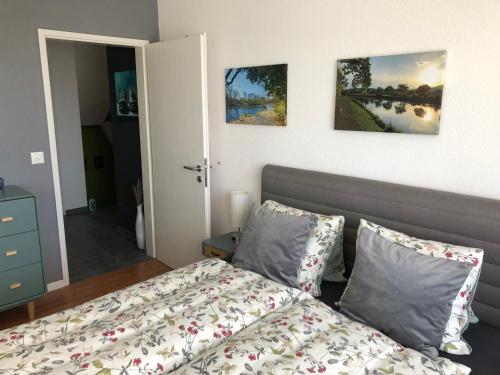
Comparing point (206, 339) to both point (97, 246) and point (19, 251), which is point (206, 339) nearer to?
point (19, 251)

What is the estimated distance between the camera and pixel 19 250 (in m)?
2.66

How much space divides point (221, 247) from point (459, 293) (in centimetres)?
153

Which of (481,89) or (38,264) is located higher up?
(481,89)

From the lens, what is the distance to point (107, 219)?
16.7 feet

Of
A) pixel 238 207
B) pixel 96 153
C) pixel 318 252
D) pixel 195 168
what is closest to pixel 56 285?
pixel 195 168

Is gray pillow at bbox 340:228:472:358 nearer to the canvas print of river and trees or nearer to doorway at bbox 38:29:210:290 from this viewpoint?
the canvas print of river and trees

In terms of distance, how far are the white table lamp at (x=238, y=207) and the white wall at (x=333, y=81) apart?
0.12 m

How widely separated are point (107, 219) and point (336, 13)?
392cm

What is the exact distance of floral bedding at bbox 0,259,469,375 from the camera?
55.1 inches

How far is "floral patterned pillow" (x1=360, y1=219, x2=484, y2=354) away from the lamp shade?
1352mm

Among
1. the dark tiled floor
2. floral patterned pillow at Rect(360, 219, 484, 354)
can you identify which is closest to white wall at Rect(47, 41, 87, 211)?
the dark tiled floor

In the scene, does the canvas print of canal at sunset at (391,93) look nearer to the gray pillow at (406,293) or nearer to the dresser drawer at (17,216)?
the gray pillow at (406,293)

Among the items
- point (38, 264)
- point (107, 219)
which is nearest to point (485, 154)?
point (38, 264)

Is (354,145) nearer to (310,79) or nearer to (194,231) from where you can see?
(310,79)
